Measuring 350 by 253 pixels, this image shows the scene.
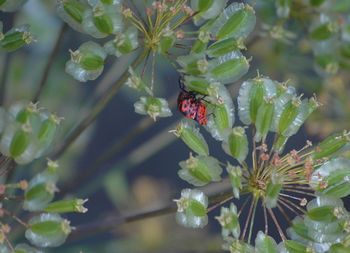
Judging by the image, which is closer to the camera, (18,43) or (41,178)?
(41,178)

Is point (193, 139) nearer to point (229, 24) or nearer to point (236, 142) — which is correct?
point (236, 142)

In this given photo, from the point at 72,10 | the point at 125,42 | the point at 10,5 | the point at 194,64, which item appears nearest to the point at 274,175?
the point at 194,64

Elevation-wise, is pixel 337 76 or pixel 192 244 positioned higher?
pixel 337 76

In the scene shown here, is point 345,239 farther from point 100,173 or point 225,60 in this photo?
point 100,173

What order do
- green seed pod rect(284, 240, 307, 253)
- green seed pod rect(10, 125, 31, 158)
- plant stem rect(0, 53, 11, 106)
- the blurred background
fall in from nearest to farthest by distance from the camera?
1. green seed pod rect(10, 125, 31, 158)
2. green seed pod rect(284, 240, 307, 253)
3. plant stem rect(0, 53, 11, 106)
4. the blurred background

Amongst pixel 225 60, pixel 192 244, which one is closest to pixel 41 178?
pixel 225 60

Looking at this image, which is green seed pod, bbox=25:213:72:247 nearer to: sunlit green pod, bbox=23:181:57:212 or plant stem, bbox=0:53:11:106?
sunlit green pod, bbox=23:181:57:212

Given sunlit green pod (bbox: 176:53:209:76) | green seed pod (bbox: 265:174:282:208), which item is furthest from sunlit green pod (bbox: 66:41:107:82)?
green seed pod (bbox: 265:174:282:208)
